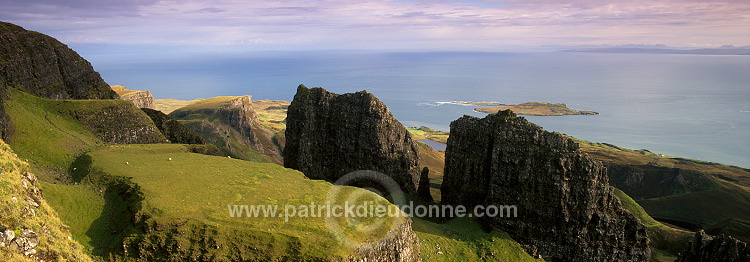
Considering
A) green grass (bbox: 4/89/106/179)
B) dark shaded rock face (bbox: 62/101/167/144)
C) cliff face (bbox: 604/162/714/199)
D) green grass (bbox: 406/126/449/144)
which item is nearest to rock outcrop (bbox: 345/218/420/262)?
green grass (bbox: 4/89/106/179)

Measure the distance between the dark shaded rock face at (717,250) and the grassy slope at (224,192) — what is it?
28419 millimetres

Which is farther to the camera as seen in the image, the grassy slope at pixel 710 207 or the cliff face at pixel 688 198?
the cliff face at pixel 688 198

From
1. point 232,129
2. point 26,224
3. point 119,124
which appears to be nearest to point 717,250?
point 26,224

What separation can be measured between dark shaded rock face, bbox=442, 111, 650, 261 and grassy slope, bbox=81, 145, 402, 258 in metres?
15.2

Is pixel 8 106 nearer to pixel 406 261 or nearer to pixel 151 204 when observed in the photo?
pixel 151 204

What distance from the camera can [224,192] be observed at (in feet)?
99.3

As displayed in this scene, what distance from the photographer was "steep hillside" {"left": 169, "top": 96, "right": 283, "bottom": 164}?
106 m

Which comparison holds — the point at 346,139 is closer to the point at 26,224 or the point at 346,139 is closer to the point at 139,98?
the point at 26,224

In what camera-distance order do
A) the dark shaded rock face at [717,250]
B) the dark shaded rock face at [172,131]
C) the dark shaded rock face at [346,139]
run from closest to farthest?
the dark shaded rock face at [717,250] → the dark shaded rock face at [346,139] → the dark shaded rock face at [172,131]

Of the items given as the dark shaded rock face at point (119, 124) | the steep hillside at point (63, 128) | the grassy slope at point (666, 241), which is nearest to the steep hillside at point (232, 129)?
the dark shaded rock face at point (119, 124)

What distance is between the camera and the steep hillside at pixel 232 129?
347 feet

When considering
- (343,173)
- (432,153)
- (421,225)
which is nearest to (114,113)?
(343,173)

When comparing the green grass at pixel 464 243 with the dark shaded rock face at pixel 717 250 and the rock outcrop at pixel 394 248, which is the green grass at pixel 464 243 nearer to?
the rock outcrop at pixel 394 248

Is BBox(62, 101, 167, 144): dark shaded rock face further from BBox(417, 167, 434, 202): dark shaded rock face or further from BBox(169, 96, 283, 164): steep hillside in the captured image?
BBox(169, 96, 283, 164): steep hillside
